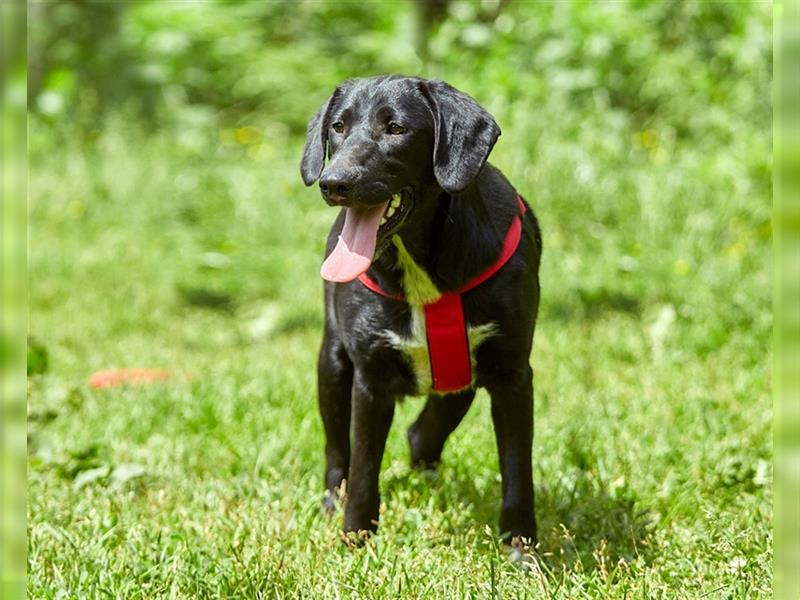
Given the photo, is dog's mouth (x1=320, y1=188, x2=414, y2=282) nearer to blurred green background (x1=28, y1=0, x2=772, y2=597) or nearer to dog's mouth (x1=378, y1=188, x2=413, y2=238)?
dog's mouth (x1=378, y1=188, x2=413, y2=238)

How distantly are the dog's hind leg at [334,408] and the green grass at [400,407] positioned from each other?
0.11m

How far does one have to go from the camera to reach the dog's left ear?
2.86m

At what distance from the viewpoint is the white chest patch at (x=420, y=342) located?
3.03 m

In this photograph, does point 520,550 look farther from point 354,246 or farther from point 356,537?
point 354,246

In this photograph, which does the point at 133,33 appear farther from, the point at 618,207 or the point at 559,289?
the point at 559,289

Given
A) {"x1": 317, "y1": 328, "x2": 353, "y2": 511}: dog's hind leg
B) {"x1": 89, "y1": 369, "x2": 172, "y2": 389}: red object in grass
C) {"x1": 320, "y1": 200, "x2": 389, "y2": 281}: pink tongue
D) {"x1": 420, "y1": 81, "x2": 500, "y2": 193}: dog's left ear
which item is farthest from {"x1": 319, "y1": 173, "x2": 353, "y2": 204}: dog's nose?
{"x1": 89, "y1": 369, "x2": 172, "y2": 389}: red object in grass

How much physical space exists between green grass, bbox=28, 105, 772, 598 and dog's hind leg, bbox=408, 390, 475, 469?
0.28 feet

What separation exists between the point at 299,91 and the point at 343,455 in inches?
357

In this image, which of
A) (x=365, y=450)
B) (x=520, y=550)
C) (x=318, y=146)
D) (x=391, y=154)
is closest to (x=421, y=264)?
(x=391, y=154)

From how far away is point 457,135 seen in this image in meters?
2.91

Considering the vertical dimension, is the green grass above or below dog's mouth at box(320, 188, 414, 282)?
below

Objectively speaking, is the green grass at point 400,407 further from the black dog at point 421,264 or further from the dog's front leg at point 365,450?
the black dog at point 421,264

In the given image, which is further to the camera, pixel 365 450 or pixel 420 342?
pixel 365 450

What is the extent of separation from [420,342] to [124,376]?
2662 mm
